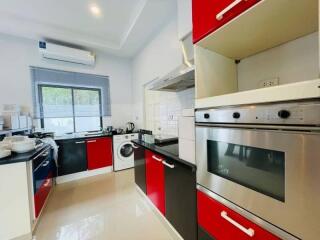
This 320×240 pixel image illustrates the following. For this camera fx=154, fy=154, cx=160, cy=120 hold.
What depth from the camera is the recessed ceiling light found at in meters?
2.25

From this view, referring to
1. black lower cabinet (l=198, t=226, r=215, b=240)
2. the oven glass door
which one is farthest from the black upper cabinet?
the oven glass door

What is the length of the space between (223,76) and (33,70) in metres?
3.51

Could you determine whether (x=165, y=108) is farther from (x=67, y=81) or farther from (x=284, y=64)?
(x=67, y=81)

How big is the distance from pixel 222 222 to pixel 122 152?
2.78 metres

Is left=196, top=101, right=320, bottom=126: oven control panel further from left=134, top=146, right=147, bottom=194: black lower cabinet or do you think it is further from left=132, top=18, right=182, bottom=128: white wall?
left=132, top=18, right=182, bottom=128: white wall

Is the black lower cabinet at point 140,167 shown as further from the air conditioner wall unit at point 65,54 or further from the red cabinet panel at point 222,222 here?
the air conditioner wall unit at point 65,54

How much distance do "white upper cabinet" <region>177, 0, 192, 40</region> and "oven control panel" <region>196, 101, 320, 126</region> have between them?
38.2 inches

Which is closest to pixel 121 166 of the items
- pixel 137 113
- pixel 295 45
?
pixel 137 113

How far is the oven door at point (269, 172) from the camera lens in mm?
583

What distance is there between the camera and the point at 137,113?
3.89 meters

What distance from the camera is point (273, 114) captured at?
0.68 metres

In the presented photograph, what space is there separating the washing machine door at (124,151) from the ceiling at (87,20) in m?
2.18

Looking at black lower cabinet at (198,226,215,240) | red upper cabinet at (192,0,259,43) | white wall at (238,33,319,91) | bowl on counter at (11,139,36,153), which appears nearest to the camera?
red upper cabinet at (192,0,259,43)

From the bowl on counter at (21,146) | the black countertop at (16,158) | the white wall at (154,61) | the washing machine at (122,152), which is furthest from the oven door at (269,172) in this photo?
the washing machine at (122,152)
